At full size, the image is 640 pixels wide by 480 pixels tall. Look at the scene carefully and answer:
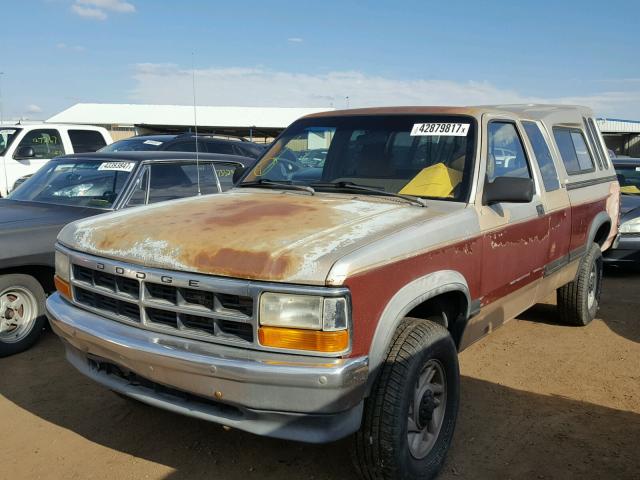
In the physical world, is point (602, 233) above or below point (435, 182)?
below

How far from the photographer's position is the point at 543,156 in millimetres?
4566

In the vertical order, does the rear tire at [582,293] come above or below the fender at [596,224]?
below

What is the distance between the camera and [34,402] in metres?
3.99

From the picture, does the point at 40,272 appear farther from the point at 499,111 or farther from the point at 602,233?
the point at 602,233

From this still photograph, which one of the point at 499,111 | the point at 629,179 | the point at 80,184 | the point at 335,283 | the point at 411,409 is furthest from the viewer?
the point at 629,179

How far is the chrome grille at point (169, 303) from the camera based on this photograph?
254cm

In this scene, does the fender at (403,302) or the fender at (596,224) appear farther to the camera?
the fender at (596,224)

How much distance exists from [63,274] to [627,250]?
696 centimetres

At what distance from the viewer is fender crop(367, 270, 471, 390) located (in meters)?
2.61

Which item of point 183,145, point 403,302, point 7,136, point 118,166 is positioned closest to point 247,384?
point 403,302

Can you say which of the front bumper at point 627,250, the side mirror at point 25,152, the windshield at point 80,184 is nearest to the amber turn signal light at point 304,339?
the windshield at point 80,184

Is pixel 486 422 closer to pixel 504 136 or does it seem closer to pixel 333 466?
pixel 333 466

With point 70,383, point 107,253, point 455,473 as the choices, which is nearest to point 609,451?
point 455,473

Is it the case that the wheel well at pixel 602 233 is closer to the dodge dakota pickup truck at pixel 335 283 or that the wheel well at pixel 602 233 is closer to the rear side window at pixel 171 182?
the dodge dakota pickup truck at pixel 335 283
